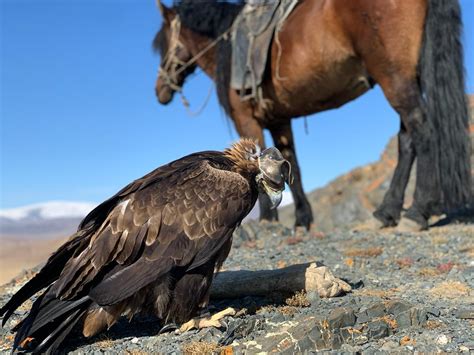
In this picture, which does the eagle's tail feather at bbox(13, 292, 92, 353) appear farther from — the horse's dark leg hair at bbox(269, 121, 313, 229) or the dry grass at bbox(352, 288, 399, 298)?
the horse's dark leg hair at bbox(269, 121, 313, 229)

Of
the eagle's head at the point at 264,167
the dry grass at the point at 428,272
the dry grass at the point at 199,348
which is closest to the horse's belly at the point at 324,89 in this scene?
the dry grass at the point at 428,272

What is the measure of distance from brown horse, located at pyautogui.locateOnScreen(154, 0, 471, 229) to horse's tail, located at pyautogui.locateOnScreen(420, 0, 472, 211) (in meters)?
0.01

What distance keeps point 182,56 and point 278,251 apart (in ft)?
17.3

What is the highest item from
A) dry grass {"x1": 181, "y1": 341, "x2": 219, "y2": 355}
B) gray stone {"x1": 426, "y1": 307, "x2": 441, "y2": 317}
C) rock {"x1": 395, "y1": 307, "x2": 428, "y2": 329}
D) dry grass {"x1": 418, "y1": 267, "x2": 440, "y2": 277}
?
dry grass {"x1": 181, "y1": 341, "x2": 219, "y2": 355}

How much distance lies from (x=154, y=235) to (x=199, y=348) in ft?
2.72

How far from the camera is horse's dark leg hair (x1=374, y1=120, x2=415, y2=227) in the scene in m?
8.47

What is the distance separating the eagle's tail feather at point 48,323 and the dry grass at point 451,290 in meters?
3.13

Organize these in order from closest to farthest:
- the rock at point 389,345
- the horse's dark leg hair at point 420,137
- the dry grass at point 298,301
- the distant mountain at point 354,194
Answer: the rock at point 389,345 < the dry grass at point 298,301 < the horse's dark leg hair at point 420,137 < the distant mountain at point 354,194

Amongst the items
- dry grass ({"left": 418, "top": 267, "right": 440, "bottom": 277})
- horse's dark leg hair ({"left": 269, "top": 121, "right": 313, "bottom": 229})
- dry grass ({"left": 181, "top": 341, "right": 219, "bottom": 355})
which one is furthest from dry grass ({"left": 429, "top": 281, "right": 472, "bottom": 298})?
horse's dark leg hair ({"left": 269, "top": 121, "right": 313, "bottom": 229})

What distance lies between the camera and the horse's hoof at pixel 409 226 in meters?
8.35

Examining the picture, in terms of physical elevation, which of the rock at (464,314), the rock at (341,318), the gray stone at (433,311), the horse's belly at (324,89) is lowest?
the rock at (464,314)

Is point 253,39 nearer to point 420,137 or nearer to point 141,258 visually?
point 420,137

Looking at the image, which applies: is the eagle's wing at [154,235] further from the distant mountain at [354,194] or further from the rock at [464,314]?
the distant mountain at [354,194]

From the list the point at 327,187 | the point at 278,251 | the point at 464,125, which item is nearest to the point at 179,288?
the point at 278,251
